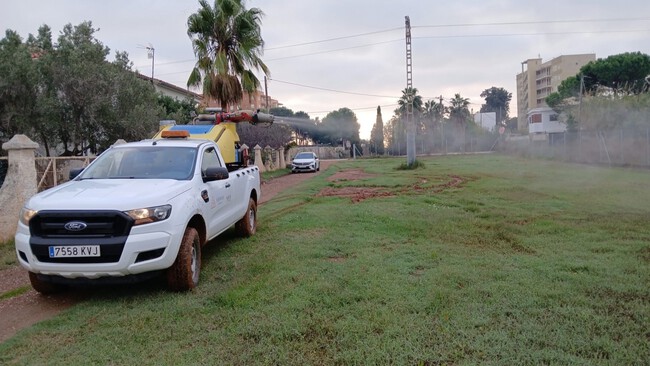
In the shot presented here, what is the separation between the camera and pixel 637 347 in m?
3.45

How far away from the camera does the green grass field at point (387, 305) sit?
356 cm

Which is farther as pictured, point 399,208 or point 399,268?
point 399,208

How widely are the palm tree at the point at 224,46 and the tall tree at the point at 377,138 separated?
172ft

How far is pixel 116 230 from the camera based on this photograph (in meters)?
4.63

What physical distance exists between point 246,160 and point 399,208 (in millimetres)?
3560

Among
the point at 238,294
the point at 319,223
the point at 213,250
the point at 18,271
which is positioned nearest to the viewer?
the point at 238,294

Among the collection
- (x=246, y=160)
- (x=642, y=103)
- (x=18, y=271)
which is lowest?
(x=18, y=271)

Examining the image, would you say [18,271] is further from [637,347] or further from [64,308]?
[637,347]

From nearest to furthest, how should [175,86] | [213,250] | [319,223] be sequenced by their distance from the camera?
[213,250], [319,223], [175,86]

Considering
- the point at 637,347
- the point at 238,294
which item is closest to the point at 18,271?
the point at 238,294

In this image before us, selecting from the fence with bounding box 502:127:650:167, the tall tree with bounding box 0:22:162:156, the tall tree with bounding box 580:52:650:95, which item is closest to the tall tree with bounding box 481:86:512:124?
the tall tree with bounding box 580:52:650:95

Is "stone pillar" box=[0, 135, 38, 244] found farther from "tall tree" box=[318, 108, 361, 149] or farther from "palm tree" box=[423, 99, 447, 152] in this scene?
"palm tree" box=[423, 99, 447, 152]

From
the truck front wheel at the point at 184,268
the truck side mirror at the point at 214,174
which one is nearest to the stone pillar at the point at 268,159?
the truck side mirror at the point at 214,174

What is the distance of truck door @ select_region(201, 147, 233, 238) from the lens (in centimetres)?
600
